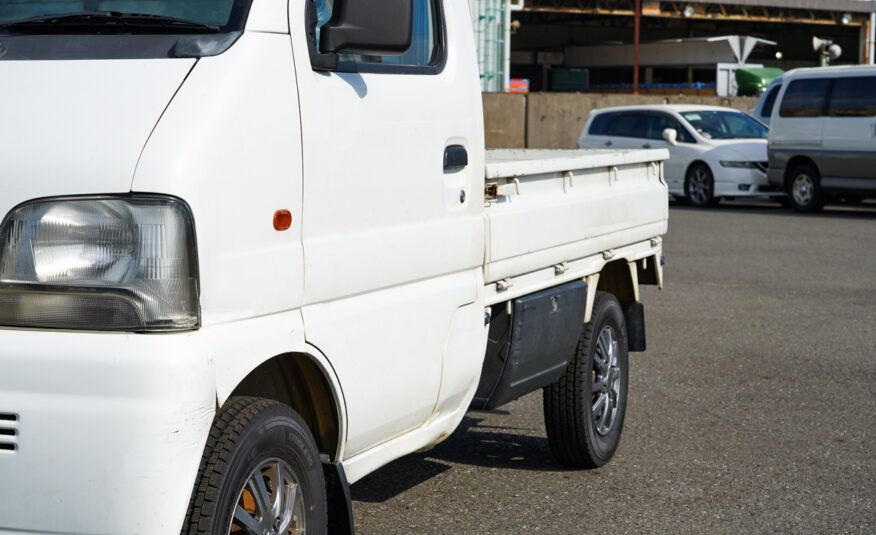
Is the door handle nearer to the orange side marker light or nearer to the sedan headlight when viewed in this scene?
the orange side marker light

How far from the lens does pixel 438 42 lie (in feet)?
13.7

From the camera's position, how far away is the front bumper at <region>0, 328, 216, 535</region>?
2725 mm

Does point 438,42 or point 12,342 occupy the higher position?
point 438,42

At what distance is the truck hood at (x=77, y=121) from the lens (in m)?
2.81

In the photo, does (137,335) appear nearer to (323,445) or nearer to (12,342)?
(12,342)

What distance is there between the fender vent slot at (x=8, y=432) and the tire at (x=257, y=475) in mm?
414

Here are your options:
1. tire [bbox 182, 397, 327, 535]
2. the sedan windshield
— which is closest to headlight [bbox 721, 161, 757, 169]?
the sedan windshield

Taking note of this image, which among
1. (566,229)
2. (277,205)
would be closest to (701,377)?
(566,229)

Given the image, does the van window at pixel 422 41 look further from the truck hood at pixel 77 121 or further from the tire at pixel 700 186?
the tire at pixel 700 186

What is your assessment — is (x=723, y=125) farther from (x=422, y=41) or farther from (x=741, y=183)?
(x=422, y=41)

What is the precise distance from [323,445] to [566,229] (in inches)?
70.2

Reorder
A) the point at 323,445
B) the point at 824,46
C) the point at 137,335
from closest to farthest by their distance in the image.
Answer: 1. the point at 137,335
2. the point at 323,445
3. the point at 824,46

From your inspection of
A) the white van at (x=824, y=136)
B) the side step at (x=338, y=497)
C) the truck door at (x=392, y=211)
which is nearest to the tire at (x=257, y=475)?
the side step at (x=338, y=497)

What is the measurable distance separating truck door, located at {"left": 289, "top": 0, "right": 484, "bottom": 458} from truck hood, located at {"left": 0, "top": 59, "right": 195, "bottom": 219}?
49 cm
